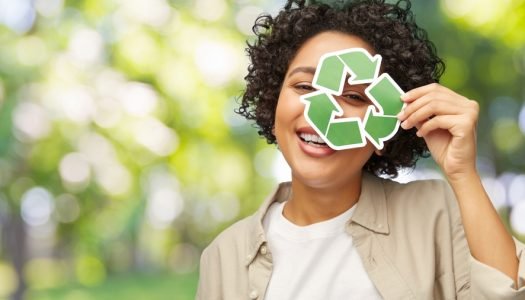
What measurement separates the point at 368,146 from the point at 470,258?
30 centimetres

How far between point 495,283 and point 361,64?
47 cm

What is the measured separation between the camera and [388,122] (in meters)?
1.50

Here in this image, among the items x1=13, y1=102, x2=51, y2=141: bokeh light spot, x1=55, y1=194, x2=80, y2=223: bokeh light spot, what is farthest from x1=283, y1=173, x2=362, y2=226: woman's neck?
x1=55, y1=194, x2=80, y2=223: bokeh light spot

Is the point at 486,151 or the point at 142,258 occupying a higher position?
the point at 486,151

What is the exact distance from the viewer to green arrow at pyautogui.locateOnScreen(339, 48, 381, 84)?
152 centimetres

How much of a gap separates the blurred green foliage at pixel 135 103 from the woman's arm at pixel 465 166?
339 centimetres

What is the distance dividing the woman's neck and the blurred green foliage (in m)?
3.22

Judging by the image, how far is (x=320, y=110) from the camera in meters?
1.50

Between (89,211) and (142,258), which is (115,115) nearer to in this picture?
(89,211)

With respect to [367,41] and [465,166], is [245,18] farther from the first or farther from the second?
[465,166]

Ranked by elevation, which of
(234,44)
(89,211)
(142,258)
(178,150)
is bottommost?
(142,258)

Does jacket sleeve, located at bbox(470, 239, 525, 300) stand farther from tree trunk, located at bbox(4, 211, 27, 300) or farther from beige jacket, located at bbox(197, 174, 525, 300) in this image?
tree trunk, located at bbox(4, 211, 27, 300)

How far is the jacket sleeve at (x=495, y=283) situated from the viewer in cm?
135

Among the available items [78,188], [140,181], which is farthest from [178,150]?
[78,188]
